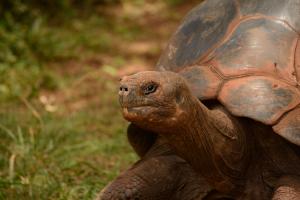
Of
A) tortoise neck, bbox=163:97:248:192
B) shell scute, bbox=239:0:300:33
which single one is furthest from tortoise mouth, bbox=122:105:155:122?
shell scute, bbox=239:0:300:33

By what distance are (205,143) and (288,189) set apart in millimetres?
411

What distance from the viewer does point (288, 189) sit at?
2.85 m

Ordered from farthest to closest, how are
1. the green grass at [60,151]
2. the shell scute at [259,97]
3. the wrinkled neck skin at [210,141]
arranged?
the green grass at [60,151], the shell scute at [259,97], the wrinkled neck skin at [210,141]

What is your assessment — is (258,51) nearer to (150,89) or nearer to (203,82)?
(203,82)

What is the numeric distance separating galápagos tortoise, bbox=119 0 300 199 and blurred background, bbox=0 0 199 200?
1.01 m

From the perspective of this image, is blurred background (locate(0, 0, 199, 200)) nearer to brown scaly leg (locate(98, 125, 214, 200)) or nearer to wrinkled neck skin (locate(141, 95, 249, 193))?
brown scaly leg (locate(98, 125, 214, 200))

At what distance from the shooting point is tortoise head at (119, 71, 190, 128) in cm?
254

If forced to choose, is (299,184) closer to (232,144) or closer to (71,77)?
(232,144)

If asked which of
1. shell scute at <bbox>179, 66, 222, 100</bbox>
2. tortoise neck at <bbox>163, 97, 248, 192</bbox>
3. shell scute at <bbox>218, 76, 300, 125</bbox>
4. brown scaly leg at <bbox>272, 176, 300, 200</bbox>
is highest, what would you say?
shell scute at <bbox>179, 66, 222, 100</bbox>

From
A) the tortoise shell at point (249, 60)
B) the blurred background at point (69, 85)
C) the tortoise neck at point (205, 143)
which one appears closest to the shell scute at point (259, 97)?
the tortoise shell at point (249, 60)

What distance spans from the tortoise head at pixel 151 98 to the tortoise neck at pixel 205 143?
6 cm

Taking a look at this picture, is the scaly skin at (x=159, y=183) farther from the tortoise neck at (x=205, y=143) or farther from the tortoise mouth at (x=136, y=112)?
the tortoise mouth at (x=136, y=112)

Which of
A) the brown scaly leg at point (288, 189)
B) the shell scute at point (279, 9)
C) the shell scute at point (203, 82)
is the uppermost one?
the shell scute at point (279, 9)

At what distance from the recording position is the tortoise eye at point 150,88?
2562 mm
